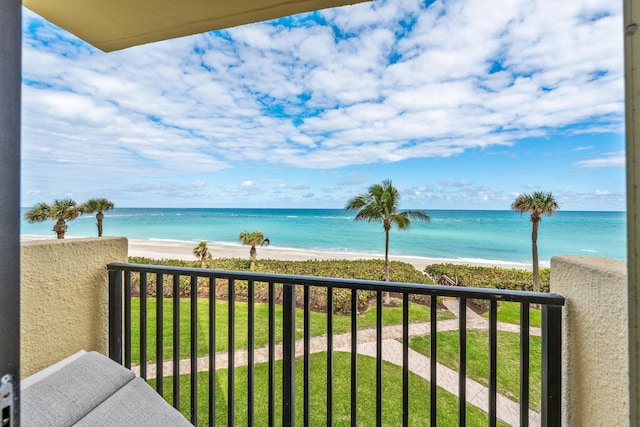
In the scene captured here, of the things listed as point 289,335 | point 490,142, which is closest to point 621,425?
point 289,335

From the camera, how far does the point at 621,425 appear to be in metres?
0.89

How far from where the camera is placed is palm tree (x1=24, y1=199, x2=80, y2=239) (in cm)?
818

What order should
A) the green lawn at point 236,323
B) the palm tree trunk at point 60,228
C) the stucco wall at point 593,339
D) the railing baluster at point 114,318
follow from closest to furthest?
1. the stucco wall at point 593,339
2. the railing baluster at point 114,318
3. the green lawn at point 236,323
4. the palm tree trunk at point 60,228

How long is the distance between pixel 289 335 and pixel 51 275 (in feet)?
4.49

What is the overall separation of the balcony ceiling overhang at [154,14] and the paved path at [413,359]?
9.16 feet

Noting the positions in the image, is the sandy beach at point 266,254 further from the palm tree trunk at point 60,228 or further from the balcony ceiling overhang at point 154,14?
the balcony ceiling overhang at point 154,14

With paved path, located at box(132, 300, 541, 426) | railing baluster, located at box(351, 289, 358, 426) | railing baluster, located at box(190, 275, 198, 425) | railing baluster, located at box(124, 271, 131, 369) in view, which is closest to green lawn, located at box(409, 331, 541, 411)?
paved path, located at box(132, 300, 541, 426)

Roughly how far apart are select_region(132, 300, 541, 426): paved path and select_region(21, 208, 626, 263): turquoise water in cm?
1119

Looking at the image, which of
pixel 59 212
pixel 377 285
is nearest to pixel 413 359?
pixel 377 285

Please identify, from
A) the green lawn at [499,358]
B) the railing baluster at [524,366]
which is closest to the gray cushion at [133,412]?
the railing baluster at [524,366]

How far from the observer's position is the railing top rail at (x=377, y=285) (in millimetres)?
1289

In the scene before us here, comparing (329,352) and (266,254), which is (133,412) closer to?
(329,352)

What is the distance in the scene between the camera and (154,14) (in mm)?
1703

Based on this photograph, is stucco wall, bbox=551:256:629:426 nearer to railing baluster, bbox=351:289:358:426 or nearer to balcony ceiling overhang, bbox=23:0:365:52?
railing baluster, bbox=351:289:358:426
